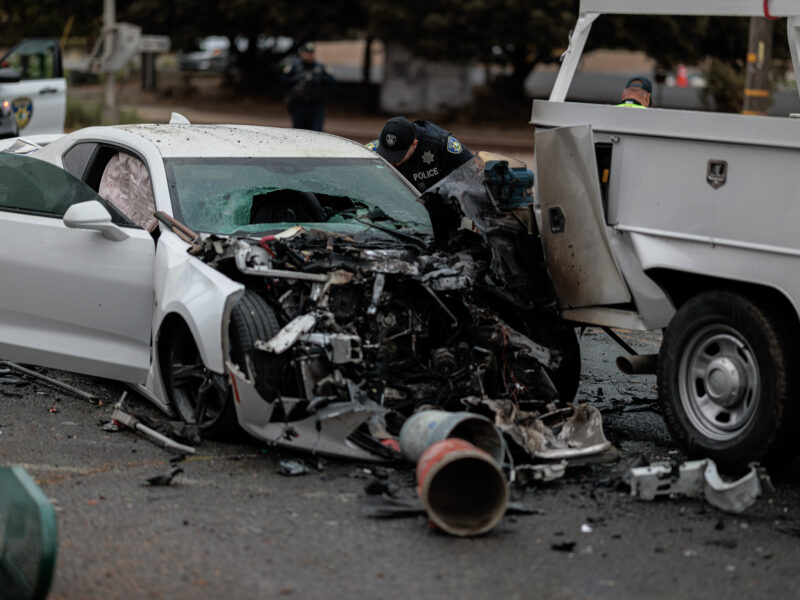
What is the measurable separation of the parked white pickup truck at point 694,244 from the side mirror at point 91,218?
2.19m

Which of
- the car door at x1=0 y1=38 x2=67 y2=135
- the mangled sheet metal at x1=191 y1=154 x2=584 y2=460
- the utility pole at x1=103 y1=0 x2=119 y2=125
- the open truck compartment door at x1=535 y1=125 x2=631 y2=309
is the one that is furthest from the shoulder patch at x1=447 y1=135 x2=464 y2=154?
the utility pole at x1=103 y1=0 x2=119 y2=125

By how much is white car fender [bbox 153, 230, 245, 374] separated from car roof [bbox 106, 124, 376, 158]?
86 centimetres

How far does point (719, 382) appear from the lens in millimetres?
5379

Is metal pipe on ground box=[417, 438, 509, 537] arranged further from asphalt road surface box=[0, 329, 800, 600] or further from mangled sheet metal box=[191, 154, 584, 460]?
mangled sheet metal box=[191, 154, 584, 460]

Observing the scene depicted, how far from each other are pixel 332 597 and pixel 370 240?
260cm

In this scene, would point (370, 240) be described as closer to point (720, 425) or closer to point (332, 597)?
point (720, 425)

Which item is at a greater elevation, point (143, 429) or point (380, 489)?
point (380, 489)

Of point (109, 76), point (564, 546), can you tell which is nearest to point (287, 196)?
point (564, 546)

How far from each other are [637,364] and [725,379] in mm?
678

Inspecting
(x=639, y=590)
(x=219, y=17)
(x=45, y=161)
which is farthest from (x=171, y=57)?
(x=639, y=590)

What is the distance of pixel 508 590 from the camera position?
4.09 metres

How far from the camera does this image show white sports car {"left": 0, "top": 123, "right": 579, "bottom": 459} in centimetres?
541

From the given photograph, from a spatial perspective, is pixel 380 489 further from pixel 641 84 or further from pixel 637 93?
pixel 641 84

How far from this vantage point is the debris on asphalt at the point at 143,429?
18.3 feet
